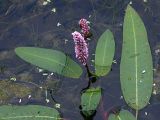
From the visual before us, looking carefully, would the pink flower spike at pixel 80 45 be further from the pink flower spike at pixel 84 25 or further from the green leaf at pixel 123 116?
the green leaf at pixel 123 116

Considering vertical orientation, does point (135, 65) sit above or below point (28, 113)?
above

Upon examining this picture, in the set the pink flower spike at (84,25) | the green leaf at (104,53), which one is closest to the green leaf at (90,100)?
the green leaf at (104,53)

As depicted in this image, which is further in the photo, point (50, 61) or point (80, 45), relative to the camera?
point (50, 61)

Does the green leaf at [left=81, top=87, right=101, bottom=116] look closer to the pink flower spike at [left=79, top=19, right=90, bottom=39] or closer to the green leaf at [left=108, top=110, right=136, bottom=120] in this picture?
the green leaf at [left=108, top=110, right=136, bottom=120]

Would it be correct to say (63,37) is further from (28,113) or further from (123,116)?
(123,116)

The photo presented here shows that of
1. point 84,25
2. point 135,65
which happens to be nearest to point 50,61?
point 84,25

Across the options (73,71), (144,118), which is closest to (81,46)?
(73,71)
